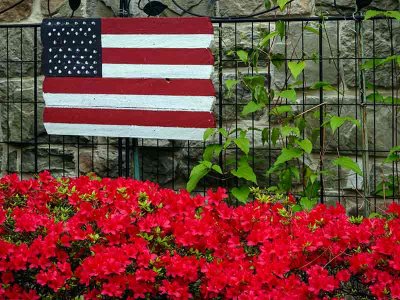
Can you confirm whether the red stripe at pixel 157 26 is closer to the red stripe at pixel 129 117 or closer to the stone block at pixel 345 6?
the red stripe at pixel 129 117

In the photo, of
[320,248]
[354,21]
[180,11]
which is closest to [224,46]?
[180,11]

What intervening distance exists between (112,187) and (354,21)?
6.15 ft

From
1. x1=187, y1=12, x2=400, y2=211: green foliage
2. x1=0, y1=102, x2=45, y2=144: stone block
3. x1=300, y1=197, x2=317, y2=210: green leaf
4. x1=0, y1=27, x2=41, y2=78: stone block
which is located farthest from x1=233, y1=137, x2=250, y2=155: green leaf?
x1=0, y1=27, x2=41, y2=78: stone block

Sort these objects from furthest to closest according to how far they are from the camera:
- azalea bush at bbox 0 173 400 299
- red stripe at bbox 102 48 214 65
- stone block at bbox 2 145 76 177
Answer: stone block at bbox 2 145 76 177 → red stripe at bbox 102 48 214 65 → azalea bush at bbox 0 173 400 299

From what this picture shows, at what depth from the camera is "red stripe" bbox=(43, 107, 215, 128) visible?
12.0ft

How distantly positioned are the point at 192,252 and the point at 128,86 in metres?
1.80

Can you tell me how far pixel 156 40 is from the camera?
3.70m

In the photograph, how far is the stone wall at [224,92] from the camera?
12.7ft

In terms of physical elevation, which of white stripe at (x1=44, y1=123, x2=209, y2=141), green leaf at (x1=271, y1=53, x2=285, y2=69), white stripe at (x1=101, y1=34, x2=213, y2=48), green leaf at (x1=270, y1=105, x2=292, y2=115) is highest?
white stripe at (x1=101, y1=34, x2=213, y2=48)

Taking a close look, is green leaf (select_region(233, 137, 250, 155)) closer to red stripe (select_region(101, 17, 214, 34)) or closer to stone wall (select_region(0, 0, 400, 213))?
stone wall (select_region(0, 0, 400, 213))

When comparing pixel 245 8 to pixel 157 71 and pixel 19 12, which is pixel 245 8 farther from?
pixel 19 12

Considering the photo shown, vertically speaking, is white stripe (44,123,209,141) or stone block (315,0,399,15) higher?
stone block (315,0,399,15)

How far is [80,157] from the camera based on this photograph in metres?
4.32

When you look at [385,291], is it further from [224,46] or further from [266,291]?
[224,46]
